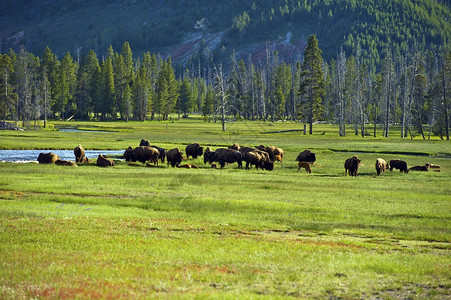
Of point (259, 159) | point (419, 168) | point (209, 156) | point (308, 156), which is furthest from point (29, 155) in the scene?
point (419, 168)

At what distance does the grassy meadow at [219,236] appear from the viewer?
11555mm

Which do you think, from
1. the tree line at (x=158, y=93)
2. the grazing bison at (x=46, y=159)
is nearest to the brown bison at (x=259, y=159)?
the grazing bison at (x=46, y=159)

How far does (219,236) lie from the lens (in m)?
18.0

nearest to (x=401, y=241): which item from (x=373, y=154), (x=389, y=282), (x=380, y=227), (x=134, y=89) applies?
(x=380, y=227)

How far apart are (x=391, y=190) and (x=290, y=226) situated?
1324cm

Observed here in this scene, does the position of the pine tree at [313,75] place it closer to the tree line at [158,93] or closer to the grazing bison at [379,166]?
the tree line at [158,93]

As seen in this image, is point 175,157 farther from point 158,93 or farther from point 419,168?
point 158,93

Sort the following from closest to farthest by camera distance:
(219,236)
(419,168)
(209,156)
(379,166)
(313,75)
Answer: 1. (219,236)
2. (379,166)
3. (419,168)
4. (209,156)
5. (313,75)

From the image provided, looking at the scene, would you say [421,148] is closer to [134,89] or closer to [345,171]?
[345,171]

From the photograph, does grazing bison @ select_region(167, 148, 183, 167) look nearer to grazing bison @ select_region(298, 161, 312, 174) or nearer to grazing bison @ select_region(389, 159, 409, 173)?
grazing bison @ select_region(298, 161, 312, 174)

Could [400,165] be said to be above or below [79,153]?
below

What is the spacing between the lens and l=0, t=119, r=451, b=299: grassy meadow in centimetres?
1155

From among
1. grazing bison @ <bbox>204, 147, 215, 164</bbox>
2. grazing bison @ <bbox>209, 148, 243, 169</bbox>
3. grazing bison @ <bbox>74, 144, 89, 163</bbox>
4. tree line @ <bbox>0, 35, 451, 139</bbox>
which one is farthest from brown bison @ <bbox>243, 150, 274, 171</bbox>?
tree line @ <bbox>0, 35, 451, 139</bbox>

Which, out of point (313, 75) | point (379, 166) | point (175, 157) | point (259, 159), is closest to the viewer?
point (379, 166)
